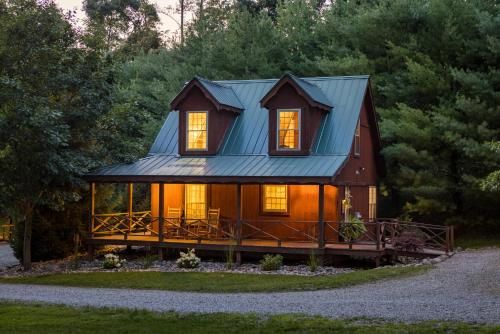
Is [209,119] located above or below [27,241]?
above

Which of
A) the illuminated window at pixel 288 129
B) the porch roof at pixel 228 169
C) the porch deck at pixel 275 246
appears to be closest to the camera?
the porch deck at pixel 275 246

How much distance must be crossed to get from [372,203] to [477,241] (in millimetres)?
4764

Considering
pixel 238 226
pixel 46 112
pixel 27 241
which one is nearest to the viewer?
pixel 46 112

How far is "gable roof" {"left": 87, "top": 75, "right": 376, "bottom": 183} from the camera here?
71.5 ft

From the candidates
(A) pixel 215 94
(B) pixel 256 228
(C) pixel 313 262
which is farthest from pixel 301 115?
(C) pixel 313 262

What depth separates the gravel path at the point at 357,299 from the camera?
1243 cm

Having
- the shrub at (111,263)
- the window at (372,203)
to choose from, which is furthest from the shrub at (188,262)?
the window at (372,203)

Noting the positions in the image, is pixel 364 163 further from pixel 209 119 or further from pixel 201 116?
pixel 201 116

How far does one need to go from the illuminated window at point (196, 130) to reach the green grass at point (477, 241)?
11219 millimetres

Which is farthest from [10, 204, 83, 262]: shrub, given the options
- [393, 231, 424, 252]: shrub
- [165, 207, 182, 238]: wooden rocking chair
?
[393, 231, 424, 252]: shrub

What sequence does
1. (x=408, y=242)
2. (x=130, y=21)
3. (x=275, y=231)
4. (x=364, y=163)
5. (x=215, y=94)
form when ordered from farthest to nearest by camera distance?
(x=130, y=21) → (x=364, y=163) → (x=215, y=94) → (x=275, y=231) → (x=408, y=242)

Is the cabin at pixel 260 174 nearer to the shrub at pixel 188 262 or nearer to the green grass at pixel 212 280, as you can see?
the shrub at pixel 188 262

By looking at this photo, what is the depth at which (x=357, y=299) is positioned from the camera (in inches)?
565

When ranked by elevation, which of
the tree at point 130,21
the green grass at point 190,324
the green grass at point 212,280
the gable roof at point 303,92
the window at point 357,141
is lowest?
the green grass at point 212,280
